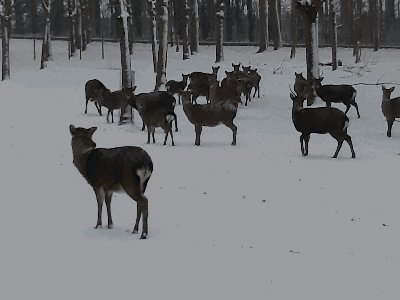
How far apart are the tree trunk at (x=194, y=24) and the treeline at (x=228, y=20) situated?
2650 mm

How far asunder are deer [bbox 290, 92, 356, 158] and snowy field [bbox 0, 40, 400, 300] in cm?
54

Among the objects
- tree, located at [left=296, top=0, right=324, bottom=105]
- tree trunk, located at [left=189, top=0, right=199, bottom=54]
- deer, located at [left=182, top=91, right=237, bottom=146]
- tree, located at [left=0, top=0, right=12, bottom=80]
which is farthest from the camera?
tree trunk, located at [left=189, top=0, right=199, bottom=54]

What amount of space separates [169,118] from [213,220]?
750 cm

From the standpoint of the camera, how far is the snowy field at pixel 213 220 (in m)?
6.86

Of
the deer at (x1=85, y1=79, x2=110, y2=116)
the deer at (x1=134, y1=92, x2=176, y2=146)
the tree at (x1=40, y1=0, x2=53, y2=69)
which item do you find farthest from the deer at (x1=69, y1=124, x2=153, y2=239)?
the tree at (x1=40, y1=0, x2=53, y2=69)

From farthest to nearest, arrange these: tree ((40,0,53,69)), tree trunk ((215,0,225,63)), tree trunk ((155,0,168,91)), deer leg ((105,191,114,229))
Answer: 1. tree ((40,0,53,69))
2. tree trunk ((215,0,225,63))
3. tree trunk ((155,0,168,91))
4. deer leg ((105,191,114,229))

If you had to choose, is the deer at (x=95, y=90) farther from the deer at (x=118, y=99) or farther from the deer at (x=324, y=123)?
the deer at (x=324, y=123)

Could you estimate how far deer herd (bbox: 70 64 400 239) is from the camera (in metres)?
8.33

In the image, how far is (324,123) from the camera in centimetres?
1542

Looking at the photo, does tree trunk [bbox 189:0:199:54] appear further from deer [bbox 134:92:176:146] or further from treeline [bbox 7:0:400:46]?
deer [bbox 134:92:176:146]

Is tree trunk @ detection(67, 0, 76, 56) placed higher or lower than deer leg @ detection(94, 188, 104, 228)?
higher

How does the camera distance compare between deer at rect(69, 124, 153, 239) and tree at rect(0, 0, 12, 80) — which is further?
tree at rect(0, 0, 12, 80)

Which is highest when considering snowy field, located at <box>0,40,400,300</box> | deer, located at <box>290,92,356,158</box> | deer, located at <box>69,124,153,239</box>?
deer, located at <box>290,92,356,158</box>

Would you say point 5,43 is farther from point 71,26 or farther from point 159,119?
point 159,119
